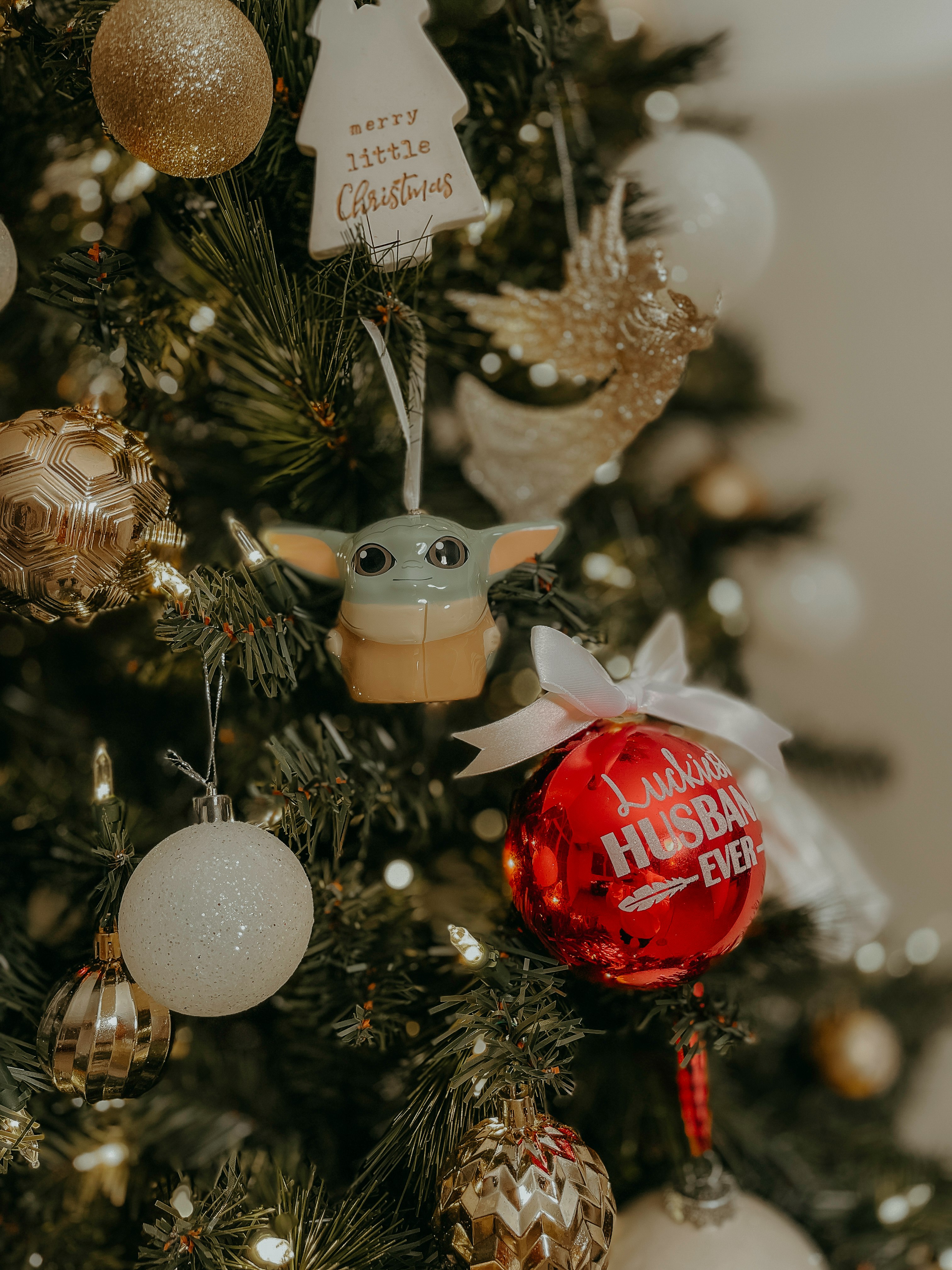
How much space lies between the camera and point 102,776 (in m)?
0.46

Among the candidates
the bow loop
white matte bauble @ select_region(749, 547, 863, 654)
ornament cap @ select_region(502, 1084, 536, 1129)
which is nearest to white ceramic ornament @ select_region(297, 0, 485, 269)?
the bow loop

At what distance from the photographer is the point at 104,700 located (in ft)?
2.14

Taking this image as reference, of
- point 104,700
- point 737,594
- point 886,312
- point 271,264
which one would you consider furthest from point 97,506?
point 886,312

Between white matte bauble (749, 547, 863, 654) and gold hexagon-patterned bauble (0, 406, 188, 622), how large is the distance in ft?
2.25

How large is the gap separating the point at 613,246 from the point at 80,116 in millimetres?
366

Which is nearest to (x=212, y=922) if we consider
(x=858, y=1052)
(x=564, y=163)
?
(x=564, y=163)

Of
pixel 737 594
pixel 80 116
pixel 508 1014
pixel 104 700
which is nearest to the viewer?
pixel 508 1014

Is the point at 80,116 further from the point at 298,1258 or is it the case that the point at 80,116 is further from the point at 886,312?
the point at 886,312

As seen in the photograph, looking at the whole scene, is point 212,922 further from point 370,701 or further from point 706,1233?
point 706,1233

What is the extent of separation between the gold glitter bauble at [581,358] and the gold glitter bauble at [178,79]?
0.65 feet

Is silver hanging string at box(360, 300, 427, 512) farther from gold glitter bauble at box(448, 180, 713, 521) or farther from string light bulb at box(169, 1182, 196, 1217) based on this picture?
string light bulb at box(169, 1182, 196, 1217)

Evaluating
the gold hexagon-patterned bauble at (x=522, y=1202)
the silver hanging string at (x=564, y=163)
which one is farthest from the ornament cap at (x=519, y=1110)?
the silver hanging string at (x=564, y=163)

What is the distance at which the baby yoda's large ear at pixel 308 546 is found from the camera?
45 cm

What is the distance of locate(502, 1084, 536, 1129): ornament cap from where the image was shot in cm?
41
